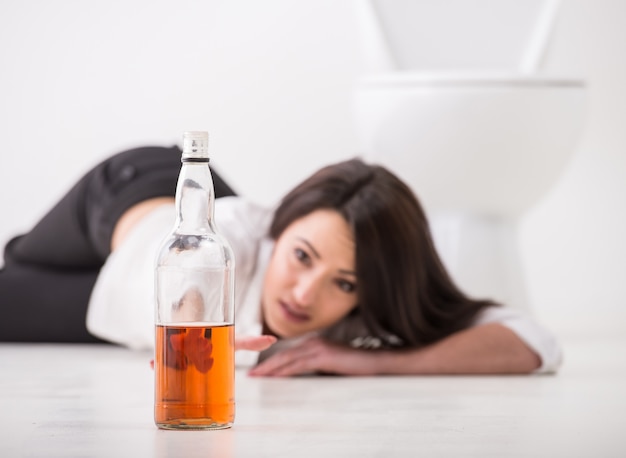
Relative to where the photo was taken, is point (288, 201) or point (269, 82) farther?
point (269, 82)

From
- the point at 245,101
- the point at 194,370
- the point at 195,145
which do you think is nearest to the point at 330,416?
the point at 194,370

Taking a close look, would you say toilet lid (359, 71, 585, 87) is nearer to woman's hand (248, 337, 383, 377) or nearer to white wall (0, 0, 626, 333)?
woman's hand (248, 337, 383, 377)

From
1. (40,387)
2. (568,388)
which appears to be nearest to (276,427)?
(40,387)

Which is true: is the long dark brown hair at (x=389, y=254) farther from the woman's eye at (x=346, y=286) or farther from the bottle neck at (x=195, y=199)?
the bottle neck at (x=195, y=199)

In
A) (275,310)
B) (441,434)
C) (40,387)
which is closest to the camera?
(441,434)

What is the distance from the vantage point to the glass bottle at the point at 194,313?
43.9 inches

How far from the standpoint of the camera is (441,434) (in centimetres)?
120

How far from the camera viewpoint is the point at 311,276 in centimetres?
175

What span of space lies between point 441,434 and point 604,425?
219 mm

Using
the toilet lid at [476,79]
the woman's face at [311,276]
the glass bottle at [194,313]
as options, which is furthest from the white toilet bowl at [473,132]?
the glass bottle at [194,313]

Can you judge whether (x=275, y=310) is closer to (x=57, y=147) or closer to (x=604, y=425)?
(x=604, y=425)

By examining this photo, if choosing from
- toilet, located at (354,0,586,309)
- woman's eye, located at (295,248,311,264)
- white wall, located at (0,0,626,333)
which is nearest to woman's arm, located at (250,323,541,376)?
A: woman's eye, located at (295,248,311,264)

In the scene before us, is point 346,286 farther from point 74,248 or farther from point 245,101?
point 245,101

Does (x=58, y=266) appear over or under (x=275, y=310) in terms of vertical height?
over
